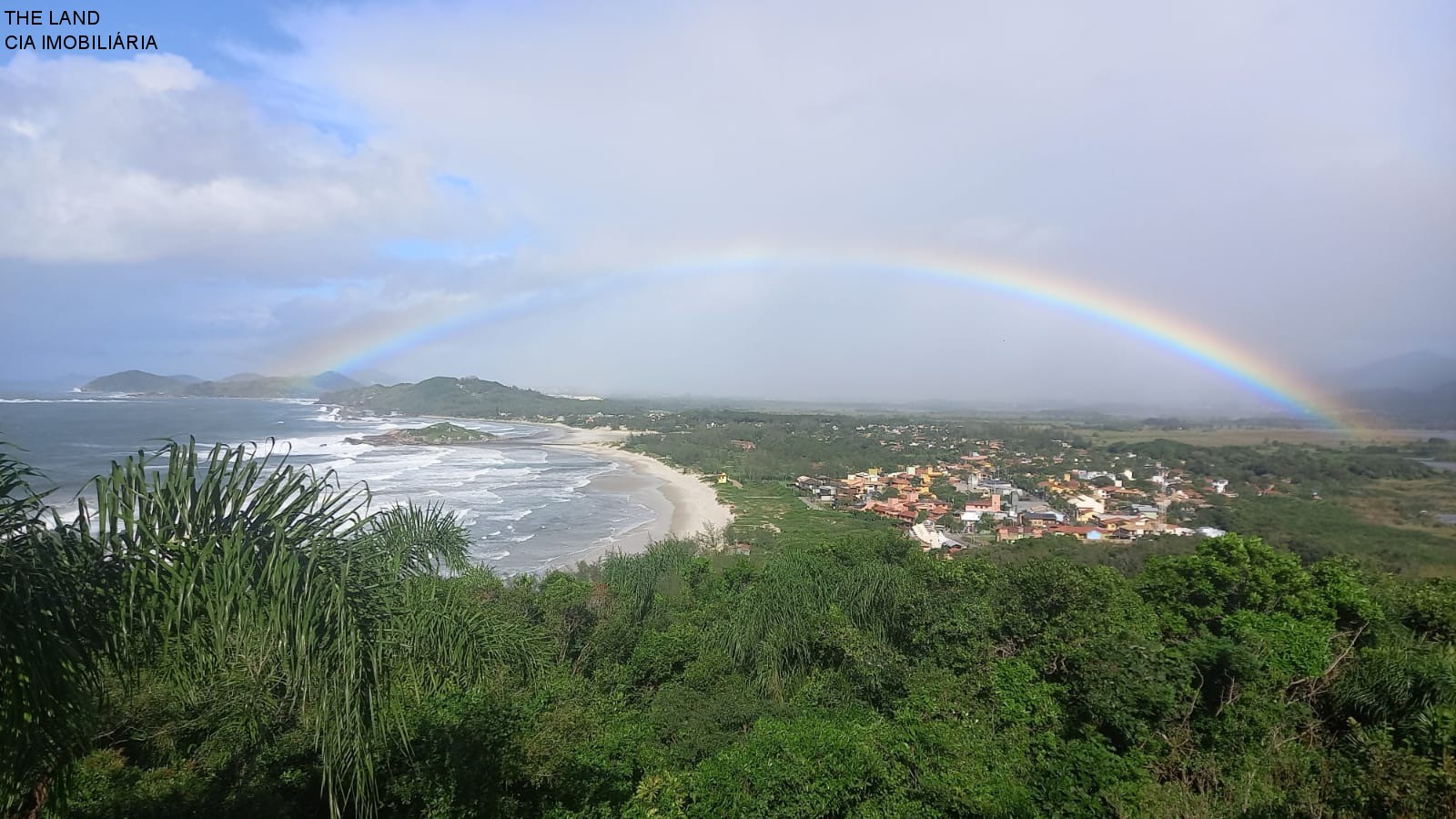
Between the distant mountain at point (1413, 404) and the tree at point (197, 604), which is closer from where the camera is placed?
the tree at point (197, 604)

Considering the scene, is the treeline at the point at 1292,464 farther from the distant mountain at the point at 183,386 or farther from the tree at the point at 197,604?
the distant mountain at the point at 183,386

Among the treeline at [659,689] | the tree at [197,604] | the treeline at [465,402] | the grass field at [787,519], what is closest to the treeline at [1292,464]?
the grass field at [787,519]

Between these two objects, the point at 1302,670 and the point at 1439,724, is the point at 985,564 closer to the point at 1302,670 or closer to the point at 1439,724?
the point at 1302,670

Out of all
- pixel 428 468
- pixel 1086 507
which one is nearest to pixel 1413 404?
pixel 1086 507

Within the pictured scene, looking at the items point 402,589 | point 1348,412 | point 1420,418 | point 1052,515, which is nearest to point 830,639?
point 402,589

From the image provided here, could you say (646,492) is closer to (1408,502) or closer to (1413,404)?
(1408,502)

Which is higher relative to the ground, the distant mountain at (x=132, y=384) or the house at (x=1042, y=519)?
the distant mountain at (x=132, y=384)
